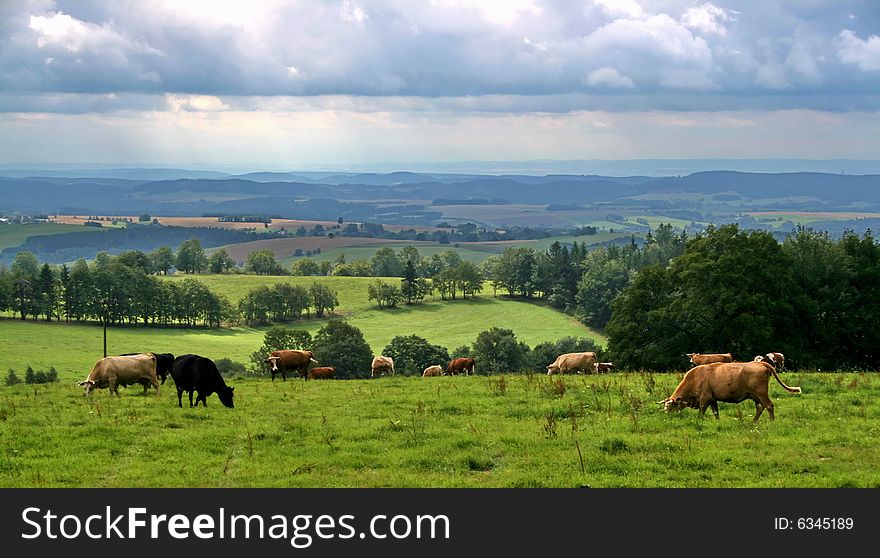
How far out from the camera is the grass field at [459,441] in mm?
13781

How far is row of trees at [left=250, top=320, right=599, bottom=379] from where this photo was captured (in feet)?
293

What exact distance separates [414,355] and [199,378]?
72158mm

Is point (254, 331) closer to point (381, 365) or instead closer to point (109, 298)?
point (109, 298)

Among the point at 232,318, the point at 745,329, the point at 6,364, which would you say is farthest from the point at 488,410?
the point at 232,318

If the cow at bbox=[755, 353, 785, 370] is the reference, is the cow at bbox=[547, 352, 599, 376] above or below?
below

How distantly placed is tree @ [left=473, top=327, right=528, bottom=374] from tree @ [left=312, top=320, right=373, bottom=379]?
53.4 feet

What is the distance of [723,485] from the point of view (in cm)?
1298

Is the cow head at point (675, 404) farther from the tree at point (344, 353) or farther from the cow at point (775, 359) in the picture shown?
the tree at point (344, 353)

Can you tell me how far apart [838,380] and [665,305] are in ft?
93.2

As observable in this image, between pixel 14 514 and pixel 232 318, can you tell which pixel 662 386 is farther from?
pixel 232 318

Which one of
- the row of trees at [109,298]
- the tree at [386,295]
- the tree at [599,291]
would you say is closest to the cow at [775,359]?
the tree at [599,291]

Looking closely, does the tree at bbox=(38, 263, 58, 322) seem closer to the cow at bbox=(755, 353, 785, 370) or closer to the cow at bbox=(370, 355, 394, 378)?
the cow at bbox=(370, 355, 394, 378)

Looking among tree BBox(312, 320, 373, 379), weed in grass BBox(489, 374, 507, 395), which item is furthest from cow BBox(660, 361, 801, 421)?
tree BBox(312, 320, 373, 379)

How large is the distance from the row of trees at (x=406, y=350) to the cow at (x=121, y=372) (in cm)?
5759
